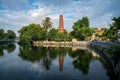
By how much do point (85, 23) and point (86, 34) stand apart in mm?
8076

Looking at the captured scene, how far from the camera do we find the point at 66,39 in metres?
100

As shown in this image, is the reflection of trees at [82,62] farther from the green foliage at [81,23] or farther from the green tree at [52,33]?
the green foliage at [81,23]

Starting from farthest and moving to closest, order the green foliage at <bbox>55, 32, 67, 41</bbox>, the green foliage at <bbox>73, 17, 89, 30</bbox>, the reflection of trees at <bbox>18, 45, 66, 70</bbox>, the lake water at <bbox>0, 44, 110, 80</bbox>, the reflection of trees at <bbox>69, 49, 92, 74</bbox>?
the green foliage at <bbox>73, 17, 89, 30</bbox>, the green foliage at <bbox>55, 32, 67, 41</bbox>, the reflection of trees at <bbox>18, 45, 66, 70</bbox>, the reflection of trees at <bbox>69, 49, 92, 74</bbox>, the lake water at <bbox>0, 44, 110, 80</bbox>

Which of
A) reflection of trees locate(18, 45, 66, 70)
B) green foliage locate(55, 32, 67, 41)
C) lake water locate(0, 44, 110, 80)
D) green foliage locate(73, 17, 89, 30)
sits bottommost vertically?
lake water locate(0, 44, 110, 80)

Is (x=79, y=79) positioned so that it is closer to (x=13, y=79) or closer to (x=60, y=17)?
(x=13, y=79)

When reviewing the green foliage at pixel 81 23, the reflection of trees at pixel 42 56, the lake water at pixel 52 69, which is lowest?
the lake water at pixel 52 69

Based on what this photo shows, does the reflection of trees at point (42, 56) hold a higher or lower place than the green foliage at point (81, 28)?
lower

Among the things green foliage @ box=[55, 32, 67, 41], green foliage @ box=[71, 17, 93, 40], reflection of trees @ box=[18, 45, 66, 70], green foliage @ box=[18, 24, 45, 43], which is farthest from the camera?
green foliage @ box=[55, 32, 67, 41]

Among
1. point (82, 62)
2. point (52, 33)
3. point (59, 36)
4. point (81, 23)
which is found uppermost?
point (81, 23)

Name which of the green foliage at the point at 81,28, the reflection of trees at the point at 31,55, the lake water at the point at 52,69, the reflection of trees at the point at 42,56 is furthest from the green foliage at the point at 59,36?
the lake water at the point at 52,69

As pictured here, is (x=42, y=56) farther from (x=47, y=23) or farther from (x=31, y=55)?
(x=47, y=23)

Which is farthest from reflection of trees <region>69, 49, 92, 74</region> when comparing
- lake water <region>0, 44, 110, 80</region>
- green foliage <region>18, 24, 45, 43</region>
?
green foliage <region>18, 24, 45, 43</region>

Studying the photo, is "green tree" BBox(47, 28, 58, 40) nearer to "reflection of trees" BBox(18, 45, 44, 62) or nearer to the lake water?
"reflection of trees" BBox(18, 45, 44, 62)

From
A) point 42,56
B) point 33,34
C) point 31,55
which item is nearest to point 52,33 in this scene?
point 33,34
